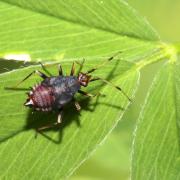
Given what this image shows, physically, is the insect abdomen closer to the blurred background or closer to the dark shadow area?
the dark shadow area

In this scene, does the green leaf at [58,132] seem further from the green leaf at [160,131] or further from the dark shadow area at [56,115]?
the green leaf at [160,131]

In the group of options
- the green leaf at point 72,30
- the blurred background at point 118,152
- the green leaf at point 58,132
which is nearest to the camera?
the green leaf at point 58,132

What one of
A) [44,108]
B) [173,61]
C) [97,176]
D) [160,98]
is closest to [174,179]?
[160,98]

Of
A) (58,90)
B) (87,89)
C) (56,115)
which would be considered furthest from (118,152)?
(56,115)

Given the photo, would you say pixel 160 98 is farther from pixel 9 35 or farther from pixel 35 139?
pixel 9 35

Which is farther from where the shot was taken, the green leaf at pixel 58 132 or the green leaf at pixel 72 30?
the green leaf at pixel 72 30

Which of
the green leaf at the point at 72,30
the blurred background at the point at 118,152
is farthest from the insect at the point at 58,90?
the blurred background at the point at 118,152

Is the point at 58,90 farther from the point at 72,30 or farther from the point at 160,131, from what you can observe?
the point at 160,131

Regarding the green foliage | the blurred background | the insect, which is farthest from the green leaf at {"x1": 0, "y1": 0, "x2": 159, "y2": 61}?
the blurred background

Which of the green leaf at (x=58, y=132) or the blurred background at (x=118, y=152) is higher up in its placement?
the blurred background at (x=118, y=152)
